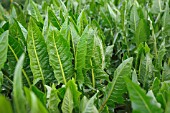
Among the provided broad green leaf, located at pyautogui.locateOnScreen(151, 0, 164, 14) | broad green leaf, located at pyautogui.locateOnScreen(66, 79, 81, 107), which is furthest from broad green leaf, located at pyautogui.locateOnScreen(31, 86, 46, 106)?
broad green leaf, located at pyautogui.locateOnScreen(151, 0, 164, 14)

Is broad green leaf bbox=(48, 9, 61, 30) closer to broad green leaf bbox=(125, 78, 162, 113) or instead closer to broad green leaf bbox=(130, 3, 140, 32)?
broad green leaf bbox=(130, 3, 140, 32)

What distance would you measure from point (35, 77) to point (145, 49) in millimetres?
698

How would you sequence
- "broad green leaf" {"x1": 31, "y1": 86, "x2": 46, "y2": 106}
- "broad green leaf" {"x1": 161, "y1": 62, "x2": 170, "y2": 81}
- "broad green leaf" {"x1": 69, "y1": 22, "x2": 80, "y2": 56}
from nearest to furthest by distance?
"broad green leaf" {"x1": 31, "y1": 86, "x2": 46, "y2": 106}
"broad green leaf" {"x1": 69, "y1": 22, "x2": 80, "y2": 56}
"broad green leaf" {"x1": 161, "y1": 62, "x2": 170, "y2": 81}

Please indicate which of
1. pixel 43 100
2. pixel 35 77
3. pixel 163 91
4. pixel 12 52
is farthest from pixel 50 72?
pixel 163 91

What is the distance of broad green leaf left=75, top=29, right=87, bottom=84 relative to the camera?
179 cm

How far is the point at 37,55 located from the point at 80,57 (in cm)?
22

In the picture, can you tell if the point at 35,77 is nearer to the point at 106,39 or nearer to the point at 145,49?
the point at 145,49

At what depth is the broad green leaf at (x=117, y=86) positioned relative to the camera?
1.74 m

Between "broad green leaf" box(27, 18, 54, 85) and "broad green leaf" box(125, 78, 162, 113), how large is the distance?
2.00ft

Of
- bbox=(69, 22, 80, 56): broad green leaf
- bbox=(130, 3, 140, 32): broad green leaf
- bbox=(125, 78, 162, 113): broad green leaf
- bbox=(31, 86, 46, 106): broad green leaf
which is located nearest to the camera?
bbox=(125, 78, 162, 113): broad green leaf

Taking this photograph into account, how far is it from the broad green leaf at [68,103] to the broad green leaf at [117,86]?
0.78 feet

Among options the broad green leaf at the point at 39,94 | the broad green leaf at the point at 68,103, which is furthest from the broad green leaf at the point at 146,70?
the broad green leaf at the point at 39,94

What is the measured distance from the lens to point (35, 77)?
70.5 inches

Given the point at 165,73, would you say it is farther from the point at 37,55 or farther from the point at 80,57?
the point at 37,55
